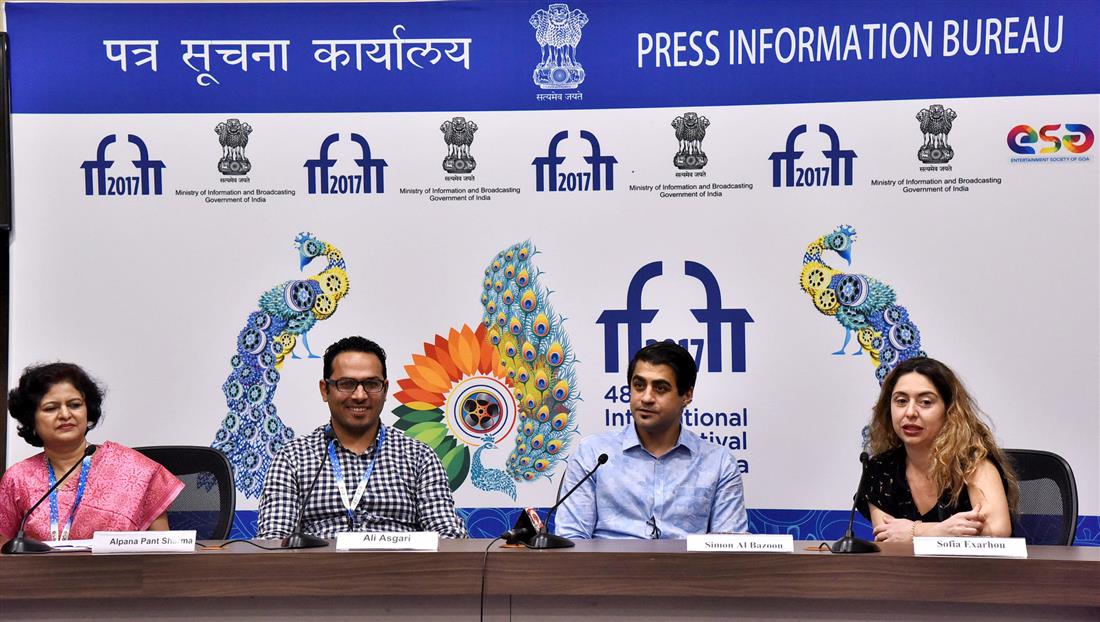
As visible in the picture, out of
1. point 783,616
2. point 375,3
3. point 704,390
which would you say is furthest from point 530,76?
point 783,616

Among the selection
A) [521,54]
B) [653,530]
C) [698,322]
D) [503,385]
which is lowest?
[653,530]

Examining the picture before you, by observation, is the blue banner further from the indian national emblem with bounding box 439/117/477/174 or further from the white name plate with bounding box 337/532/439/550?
the white name plate with bounding box 337/532/439/550

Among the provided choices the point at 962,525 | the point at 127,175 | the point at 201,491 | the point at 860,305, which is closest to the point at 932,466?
the point at 962,525

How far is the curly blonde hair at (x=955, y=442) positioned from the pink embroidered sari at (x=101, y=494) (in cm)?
211

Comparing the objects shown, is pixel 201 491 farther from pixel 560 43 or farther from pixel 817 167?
pixel 817 167

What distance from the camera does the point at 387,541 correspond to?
88.1 inches

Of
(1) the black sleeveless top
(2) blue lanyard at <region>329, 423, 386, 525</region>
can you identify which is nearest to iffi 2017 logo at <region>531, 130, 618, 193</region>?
(2) blue lanyard at <region>329, 423, 386, 525</region>

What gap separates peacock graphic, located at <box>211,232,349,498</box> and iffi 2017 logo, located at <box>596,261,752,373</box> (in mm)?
985

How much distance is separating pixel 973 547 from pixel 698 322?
1575 millimetres

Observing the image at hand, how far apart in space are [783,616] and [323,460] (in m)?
1.28

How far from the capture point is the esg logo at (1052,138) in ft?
11.3

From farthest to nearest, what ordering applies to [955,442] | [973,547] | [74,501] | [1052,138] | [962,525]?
[1052,138] → [74,501] → [955,442] → [962,525] → [973,547]

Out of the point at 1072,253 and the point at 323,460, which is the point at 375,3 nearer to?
the point at 323,460

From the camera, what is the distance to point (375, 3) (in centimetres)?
369
